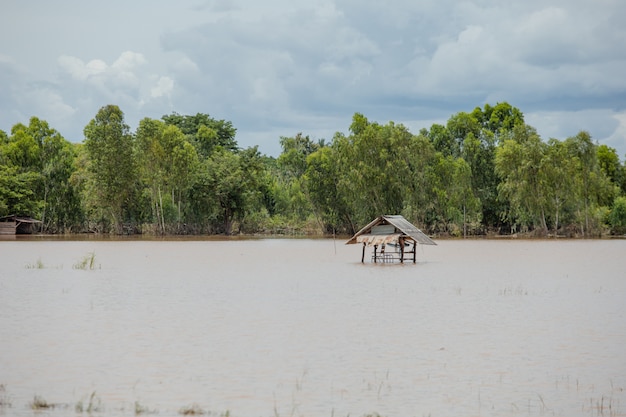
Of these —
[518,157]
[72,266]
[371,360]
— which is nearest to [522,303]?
[371,360]

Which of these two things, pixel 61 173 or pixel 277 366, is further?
pixel 61 173

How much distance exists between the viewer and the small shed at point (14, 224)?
235 ft

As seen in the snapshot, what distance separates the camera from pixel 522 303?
21.1m

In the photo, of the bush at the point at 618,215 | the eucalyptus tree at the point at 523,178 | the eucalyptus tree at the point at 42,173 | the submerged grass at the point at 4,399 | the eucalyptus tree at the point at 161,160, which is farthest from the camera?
the eucalyptus tree at the point at 42,173

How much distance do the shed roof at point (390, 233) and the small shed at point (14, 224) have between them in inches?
1848

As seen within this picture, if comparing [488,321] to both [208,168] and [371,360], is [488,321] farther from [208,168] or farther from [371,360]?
[208,168]

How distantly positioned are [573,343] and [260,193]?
6146 centimetres

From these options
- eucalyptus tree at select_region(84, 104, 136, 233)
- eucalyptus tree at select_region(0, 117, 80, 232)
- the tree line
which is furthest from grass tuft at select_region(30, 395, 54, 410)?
eucalyptus tree at select_region(0, 117, 80, 232)

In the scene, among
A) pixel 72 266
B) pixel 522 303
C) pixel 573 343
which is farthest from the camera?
pixel 72 266

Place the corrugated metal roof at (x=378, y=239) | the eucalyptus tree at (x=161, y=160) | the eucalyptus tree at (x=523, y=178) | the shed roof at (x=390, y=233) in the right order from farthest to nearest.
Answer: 1. the eucalyptus tree at (x=161, y=160)
2. the eucalyptus tree at (x=523, y=178)
3. the corrugated metal roof at (x=378, y=239)
4. the shed roof at (x=390, y=233)

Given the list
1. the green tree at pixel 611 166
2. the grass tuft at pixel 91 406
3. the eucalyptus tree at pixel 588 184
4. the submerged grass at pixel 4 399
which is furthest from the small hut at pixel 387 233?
the green tree at pixel 611 166

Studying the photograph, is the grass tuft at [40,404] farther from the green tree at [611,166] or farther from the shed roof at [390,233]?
the green tree at [611,166]

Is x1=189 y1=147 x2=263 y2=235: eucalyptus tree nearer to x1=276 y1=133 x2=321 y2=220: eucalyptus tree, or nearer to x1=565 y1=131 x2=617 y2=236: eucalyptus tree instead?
x1=276 y1=133 x2=321 y2=220: eucalyptus tree

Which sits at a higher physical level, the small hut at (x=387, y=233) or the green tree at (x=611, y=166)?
the green tree at (x=611, y=166)
